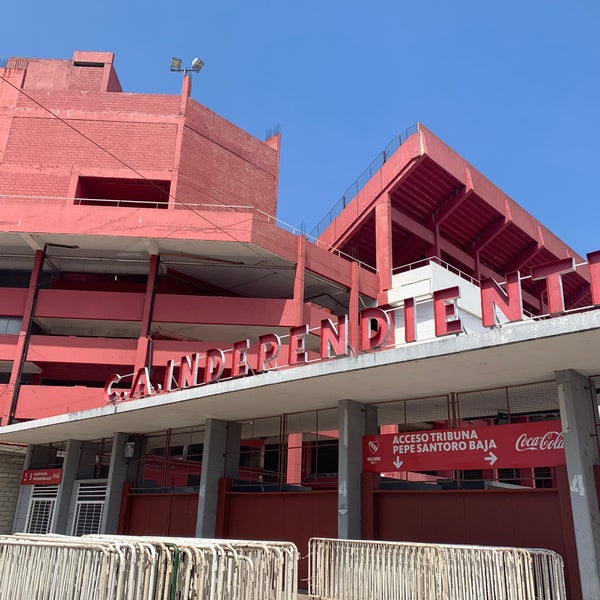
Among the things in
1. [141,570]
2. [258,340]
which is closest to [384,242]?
[258,340]

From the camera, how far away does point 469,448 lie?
13047mm

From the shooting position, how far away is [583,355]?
10.8 meters

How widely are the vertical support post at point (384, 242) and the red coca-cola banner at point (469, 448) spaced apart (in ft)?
72.9

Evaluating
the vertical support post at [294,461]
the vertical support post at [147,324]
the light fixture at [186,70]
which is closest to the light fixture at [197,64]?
the light fixture at [186,70]

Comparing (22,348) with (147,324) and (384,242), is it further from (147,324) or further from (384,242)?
(384,242)

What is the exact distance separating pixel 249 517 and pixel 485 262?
32.7m

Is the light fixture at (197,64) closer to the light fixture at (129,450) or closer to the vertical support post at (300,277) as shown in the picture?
the vertical support post at (300,277)

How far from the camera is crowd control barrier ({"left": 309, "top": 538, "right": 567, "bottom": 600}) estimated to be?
9062 mm

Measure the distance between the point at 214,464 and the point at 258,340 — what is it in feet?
13.1

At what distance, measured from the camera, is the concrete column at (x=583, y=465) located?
10.7m

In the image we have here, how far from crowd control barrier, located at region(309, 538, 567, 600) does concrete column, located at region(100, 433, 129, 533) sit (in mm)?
12298

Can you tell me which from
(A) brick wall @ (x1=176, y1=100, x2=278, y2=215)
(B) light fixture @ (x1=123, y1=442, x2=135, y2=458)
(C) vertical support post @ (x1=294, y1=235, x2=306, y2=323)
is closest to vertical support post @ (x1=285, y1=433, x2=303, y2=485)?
(C) vertical support post @ (x1=294, y1=235, x2=306, y2=323)

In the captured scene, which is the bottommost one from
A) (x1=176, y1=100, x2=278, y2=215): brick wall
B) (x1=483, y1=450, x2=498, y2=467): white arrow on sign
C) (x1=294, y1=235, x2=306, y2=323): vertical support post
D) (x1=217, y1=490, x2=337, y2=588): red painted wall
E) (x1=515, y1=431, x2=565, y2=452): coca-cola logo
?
(x1=217, y1=490, x2=337, y2=588): red painted wall

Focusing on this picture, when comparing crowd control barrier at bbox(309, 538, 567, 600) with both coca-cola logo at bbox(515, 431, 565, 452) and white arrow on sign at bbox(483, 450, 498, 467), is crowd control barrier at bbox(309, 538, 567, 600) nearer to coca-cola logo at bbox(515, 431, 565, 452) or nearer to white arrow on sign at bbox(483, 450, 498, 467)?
coca-cola logo at bbox(515, 431, 565, 452)
